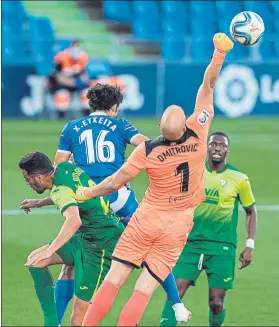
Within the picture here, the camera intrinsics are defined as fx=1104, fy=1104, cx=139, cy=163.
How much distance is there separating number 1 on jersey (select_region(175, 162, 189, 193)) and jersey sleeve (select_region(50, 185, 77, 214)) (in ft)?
2.98

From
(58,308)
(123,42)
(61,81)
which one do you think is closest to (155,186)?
(58,308)

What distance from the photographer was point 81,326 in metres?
9.84

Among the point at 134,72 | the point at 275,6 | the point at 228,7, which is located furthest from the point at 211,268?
the point at 275,6

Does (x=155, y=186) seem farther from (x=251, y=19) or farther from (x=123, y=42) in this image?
(x=123, y=42)

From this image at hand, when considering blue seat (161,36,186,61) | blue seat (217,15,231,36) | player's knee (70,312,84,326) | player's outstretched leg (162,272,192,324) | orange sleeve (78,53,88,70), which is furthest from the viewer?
blue seat (217,15,231,36)

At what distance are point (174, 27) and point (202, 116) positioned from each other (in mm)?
23238

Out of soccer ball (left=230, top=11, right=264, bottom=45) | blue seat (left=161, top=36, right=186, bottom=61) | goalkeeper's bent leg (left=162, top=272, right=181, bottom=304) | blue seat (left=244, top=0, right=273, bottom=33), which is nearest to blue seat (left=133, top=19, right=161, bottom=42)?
blue seat (left=161, top=36, right=186, bottom=61)

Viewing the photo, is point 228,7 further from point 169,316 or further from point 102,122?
point 169,316

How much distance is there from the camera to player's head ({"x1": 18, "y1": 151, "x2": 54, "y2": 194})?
9352 millimetres

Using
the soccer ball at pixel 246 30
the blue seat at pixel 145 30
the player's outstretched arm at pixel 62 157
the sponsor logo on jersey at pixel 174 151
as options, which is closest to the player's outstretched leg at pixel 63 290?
the player's outstretched arm at pixel 62 157

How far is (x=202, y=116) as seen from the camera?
9.55 meters

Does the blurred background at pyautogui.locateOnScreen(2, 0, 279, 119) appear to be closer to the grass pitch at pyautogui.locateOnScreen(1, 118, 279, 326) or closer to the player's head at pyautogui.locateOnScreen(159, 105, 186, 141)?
the grass pitch at pyautogui.locateOnScreen(1, 118, 279, 326)

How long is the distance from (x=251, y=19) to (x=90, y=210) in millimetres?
2429

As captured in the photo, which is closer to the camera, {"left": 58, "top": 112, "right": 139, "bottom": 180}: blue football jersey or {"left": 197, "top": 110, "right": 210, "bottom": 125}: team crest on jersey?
{"left": 197, "top": 110, "right": 210, "bottom": 125}: team crest on jersey
